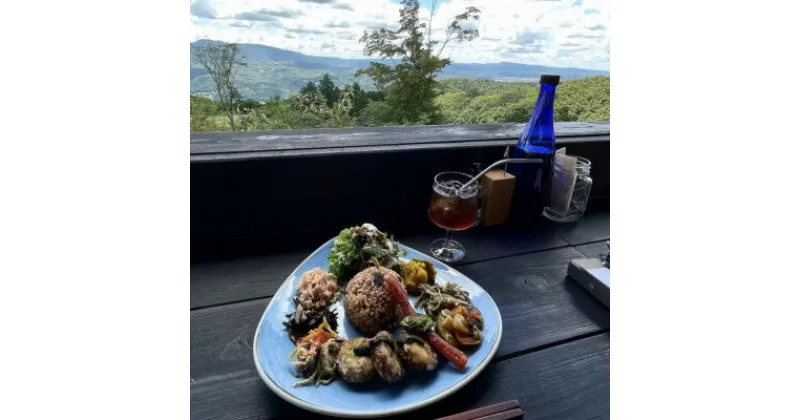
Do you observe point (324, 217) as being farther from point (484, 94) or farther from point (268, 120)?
point (484, 94)

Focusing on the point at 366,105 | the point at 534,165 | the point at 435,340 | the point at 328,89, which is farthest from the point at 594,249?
the point at 328,89

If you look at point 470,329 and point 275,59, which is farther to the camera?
point 275,59

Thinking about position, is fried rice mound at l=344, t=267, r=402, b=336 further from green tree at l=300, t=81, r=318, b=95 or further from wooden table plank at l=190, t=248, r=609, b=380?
green tree at l=300, t=81, r=318, b=95

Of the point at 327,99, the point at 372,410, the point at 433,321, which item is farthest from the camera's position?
the point at 327,99

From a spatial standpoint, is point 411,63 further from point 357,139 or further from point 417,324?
point 417,324

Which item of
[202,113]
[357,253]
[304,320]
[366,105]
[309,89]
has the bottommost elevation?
[304,320]

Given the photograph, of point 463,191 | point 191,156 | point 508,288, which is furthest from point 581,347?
point 191,156

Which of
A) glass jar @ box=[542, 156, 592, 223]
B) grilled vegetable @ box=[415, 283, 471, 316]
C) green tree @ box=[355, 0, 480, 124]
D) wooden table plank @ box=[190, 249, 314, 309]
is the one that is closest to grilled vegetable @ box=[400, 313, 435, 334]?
grilled vegetable @ box=[415, 283, 471, 316]
